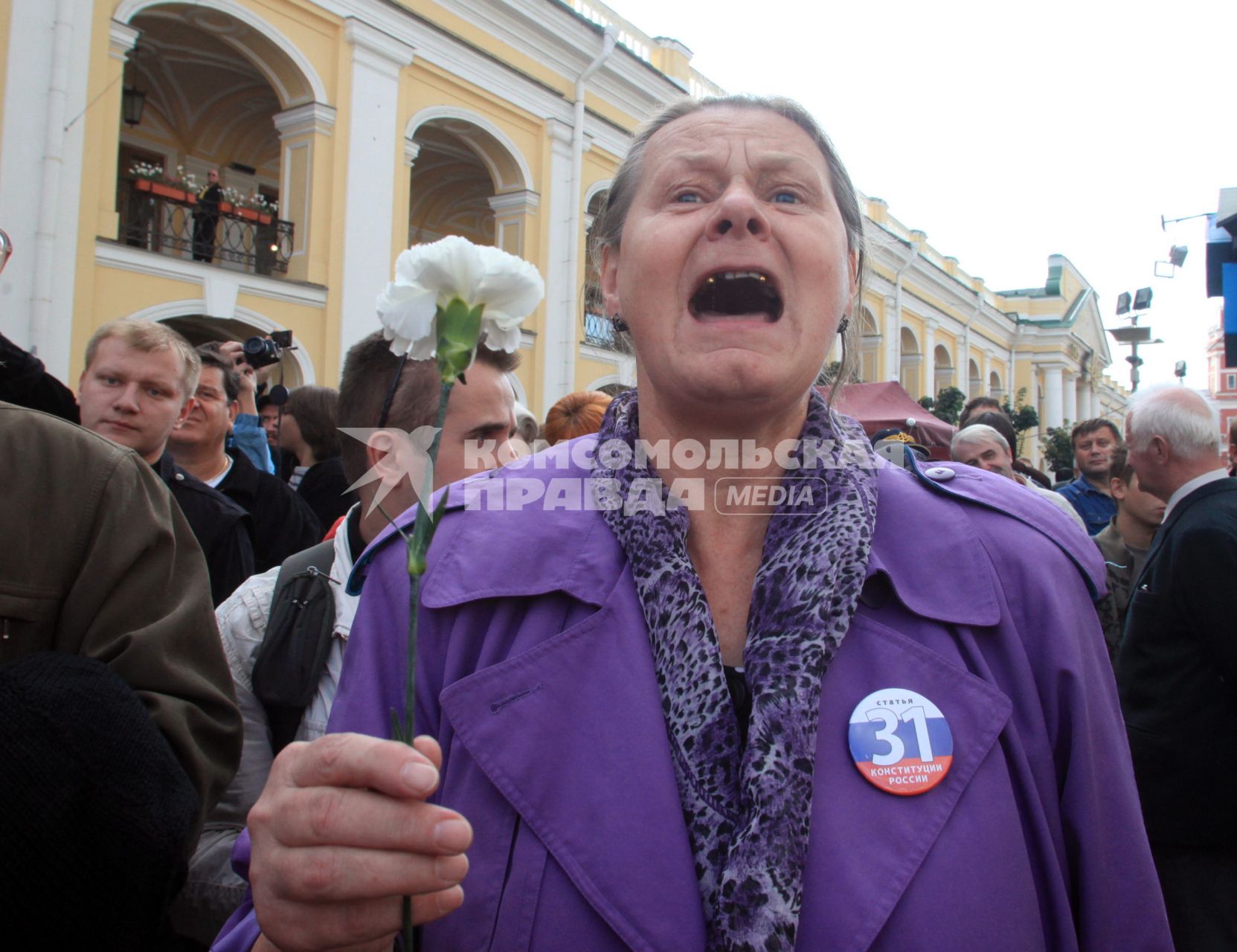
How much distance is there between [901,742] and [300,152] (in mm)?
10442

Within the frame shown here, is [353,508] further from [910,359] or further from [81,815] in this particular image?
[910,359]

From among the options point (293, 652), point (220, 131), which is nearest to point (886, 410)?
point (293, 652)

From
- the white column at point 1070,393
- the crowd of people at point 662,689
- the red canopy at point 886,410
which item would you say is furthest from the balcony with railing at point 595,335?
the white column at point 1070,393

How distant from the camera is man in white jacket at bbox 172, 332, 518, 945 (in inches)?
66.2

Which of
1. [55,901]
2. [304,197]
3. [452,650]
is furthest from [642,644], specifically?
[304,197]

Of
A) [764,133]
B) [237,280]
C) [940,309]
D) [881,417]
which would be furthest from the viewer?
[940,309]

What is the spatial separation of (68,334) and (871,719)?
27.8ft

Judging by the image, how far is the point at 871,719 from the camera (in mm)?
1085

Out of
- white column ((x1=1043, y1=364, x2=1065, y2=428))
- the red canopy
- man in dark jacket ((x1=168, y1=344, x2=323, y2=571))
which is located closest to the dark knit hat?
man in dark jacket ((x1=168, y1=344, x2=323, y2=571))

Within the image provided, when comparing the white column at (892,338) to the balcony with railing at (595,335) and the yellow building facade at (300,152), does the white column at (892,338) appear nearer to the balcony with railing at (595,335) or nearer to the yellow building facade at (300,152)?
the yellow building facade at (300,152)

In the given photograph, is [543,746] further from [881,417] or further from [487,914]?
[881,417]

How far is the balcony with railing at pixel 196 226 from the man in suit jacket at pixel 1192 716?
30.6 feet

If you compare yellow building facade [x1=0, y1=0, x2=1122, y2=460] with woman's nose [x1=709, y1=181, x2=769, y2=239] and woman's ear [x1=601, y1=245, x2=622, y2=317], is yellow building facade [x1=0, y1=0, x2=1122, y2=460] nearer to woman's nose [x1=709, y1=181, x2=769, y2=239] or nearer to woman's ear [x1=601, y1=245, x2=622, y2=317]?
woman's ear [x1=601, y1=245, x2=622, y2=317]

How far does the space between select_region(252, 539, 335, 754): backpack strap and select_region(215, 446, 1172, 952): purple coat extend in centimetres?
66
